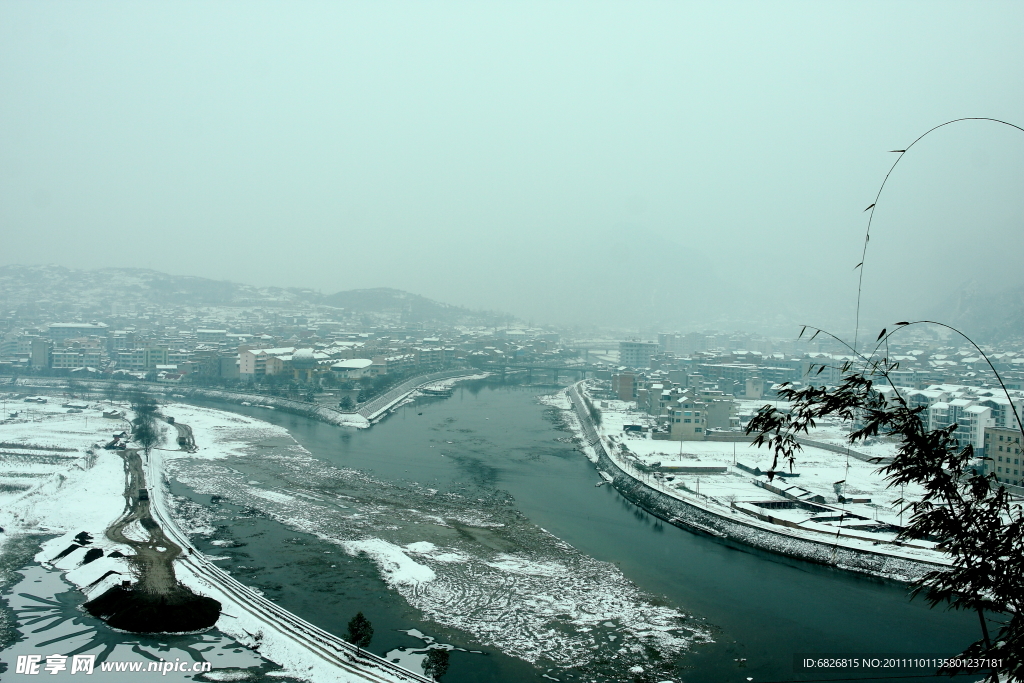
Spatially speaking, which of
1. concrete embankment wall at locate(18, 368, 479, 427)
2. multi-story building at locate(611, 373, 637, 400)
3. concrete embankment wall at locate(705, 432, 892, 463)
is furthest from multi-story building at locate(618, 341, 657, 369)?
concrete embankment wall at locate(705, 432, 892, 463)

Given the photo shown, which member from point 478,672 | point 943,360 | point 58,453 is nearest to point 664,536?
point 478,672

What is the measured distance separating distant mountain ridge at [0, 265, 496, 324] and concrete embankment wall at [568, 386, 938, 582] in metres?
33.5

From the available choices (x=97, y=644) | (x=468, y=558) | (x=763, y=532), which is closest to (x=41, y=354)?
(x=468, y=558)

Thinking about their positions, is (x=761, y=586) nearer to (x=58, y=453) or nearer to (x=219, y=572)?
(x=219, y=572)

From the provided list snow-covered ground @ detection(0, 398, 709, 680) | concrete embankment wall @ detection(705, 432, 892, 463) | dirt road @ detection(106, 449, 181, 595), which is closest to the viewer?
snow-covered ground @ detection(0, 398, 709, 680)

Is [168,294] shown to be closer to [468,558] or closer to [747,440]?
[747,440]

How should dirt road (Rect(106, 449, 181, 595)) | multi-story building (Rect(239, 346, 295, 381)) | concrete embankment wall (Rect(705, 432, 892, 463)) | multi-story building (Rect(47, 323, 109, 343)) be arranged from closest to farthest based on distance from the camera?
1. dirt road (Rect(106, 449, 181, 595))
2. concrete embankment wall (Rect(705, 432, 892, 463))
3. multi-story building (Rect(239, 346, 295, 381))
4. multi-story building (Rect(47, 323, 109, 343))

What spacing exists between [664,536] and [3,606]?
4172 millimetres

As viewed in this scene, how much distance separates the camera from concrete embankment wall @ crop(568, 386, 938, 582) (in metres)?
4.42

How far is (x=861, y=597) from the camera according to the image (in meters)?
4.07

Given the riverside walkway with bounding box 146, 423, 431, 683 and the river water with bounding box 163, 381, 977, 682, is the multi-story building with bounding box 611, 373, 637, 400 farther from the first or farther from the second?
the riverside walkway with bounding box 146, 423, 431, 683

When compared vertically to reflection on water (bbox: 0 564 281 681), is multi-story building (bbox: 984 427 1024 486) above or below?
above

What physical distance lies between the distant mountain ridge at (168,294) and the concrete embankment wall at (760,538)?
33.5 m

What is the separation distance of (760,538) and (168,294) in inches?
1615
